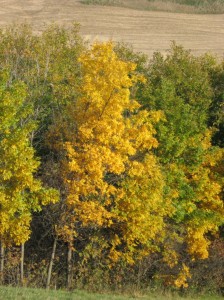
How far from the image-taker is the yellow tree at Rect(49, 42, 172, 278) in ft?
84.8

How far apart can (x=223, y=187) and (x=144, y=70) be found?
43.5 ft

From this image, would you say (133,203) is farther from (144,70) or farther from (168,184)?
(144,70)

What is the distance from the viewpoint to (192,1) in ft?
242

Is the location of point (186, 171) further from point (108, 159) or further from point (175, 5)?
point (175, 5)

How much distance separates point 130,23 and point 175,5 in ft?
32.1

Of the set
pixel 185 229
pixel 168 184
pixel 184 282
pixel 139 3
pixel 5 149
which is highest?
pixel 139 3

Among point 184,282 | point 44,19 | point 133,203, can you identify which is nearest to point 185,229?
→ point 184,282

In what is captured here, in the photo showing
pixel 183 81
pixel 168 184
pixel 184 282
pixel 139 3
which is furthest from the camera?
pixel 139 3

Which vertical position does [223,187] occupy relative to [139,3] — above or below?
below

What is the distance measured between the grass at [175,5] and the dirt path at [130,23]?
55.1 inches

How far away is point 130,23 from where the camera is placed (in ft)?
211

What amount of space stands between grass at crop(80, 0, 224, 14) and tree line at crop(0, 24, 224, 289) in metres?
31.5

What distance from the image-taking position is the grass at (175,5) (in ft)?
226

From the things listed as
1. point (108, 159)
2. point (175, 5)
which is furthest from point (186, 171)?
point (175, 5)
